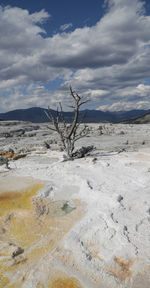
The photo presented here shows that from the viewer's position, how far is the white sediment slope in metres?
2.46

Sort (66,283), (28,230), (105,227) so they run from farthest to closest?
(28,230), (105,227), (66,283)

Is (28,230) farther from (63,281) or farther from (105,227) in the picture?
(105,227)

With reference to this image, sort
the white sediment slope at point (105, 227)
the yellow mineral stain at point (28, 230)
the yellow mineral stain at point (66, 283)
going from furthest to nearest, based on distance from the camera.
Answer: the yellow mineral stain at point (28, 230) < the white sediment slope at point (105, 227) < the yellow mineral stain at point (66, 283)

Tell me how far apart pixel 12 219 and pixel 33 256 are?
122 cm

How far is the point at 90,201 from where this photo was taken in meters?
4.36

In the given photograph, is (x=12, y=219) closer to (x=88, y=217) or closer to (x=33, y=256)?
(x=33, y=256)

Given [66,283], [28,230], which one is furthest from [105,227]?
[28,230]

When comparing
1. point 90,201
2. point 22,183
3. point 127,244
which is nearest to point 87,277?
point 127,244

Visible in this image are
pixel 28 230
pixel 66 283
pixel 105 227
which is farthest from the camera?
pixel 28 230

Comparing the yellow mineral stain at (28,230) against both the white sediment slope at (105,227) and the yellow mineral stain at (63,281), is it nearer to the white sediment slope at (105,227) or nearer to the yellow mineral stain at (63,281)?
the yellow mineral stain at (63,281)

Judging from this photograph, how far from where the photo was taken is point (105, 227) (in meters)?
3.27

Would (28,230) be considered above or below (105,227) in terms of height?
below

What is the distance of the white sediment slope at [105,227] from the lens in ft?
8.07

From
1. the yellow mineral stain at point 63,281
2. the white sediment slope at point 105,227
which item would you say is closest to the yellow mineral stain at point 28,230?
the yellow mineral stain at point 63,281
